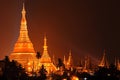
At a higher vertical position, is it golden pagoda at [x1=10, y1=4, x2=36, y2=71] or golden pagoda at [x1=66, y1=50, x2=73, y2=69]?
golden pagoda at [x1=10, y1=4, x2=36, y2=71]

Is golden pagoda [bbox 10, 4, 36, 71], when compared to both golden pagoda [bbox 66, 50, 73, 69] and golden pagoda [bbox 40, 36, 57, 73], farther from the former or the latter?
golden pagoda [bbox 66, 50, 73, 69]

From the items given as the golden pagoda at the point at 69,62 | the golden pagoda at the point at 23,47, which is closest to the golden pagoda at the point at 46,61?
the golden pagoda at the point at 23,47

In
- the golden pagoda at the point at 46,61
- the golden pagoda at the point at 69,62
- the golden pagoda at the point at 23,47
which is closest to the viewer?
the golden pagoda at the point at 46,61

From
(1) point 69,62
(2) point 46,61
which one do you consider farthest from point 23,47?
(1) point 69,62

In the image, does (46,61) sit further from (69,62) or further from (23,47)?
(69,62)

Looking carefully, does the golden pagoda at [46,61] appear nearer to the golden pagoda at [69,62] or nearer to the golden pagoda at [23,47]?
the golden pagoda at [23,47]

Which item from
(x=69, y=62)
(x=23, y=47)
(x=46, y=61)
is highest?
(x=23, y=47)

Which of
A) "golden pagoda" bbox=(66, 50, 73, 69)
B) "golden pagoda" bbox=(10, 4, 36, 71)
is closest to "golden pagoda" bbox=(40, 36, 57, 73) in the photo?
"golden pagoda" bbox=(10, 4, 36, 71)

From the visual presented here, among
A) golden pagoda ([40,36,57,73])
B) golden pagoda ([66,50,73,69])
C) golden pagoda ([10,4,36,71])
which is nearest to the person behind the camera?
golden pagoda ([40,36,57,73])

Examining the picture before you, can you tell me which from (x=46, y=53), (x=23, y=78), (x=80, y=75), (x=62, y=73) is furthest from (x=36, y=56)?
(x=23, y=78)

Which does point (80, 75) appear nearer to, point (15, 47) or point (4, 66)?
point (4, 66)

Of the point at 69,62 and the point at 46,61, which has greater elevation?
the point at 69,62

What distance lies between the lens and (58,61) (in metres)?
129

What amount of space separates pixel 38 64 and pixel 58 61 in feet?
7.28
